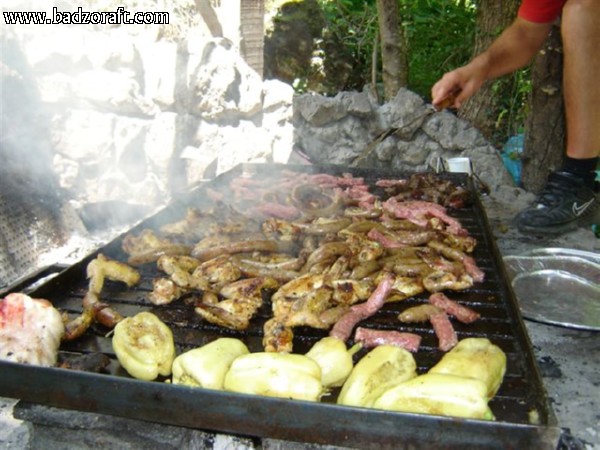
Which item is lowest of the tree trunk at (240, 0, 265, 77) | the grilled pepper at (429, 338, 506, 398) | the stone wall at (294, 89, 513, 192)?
the grilled pepper at (429, 338, 506, 398)

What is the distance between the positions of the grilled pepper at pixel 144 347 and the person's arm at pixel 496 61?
3.49 meters

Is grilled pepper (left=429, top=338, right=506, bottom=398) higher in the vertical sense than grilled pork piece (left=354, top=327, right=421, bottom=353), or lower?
higher

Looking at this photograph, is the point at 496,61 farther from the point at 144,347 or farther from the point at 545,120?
the point at 144,347

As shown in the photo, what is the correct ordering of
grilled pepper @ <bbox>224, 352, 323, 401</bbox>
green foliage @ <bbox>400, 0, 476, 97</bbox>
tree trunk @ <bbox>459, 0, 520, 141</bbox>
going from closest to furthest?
grilled pepper @ <bbox>224, 352, 323, 401</bbox>
tree trunk @ <bbox>459, 0, 520, 141</bbox>
green foliage @ <bbox>400, 0, 476, 97</bbox>

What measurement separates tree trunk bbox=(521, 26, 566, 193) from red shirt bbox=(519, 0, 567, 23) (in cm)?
89

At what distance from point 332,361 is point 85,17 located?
5.59m

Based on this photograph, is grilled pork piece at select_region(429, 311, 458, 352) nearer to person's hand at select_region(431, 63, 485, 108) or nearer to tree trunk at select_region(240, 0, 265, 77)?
person's hand at select_region(431, 63, 485, 108)

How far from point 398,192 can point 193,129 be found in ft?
9.62

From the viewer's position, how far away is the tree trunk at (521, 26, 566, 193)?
611 centimetres

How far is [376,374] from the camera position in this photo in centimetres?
238

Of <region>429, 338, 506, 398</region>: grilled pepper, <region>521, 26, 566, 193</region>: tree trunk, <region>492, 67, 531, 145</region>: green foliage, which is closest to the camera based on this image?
<region>429, 338, 506, 398</region>: grilled pepper

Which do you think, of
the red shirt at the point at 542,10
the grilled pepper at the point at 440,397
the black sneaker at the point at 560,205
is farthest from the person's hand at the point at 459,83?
the grilled pepper at the point at 440,397

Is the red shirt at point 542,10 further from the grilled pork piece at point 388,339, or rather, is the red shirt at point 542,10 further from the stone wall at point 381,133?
the grilled pork piece at point 388,339

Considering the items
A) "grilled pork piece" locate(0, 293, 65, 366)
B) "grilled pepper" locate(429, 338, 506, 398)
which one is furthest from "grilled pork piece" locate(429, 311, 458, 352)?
"grilled pork piece" locate(0, 293, 65, 366)
